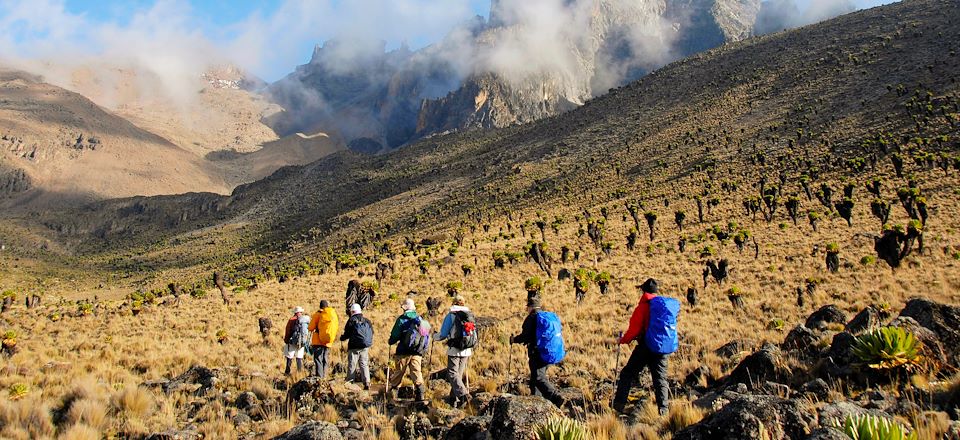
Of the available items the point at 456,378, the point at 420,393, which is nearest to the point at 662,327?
the point at 456,378

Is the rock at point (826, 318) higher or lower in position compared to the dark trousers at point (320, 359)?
higher

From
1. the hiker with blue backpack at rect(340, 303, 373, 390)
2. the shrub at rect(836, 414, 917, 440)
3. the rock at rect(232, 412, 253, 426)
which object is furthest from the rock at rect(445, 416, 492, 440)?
the hiker with blue backpack at rect(340, 303, 373, 390)

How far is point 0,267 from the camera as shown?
82.6m

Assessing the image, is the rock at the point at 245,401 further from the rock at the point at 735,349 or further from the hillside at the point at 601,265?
the rock at the point at 735,349

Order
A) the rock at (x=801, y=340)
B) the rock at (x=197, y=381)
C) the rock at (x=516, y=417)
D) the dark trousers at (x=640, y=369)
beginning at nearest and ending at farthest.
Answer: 1. the rock at (x=516, y=417)
2. the dark trousers at (x=640, y=369)
3. the rock at (x=801, y=340)
4. the rock at (x=197, y=381)

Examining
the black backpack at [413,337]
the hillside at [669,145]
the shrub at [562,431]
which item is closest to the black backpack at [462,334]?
the black backpack at [413,337]

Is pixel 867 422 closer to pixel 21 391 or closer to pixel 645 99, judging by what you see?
pixel 21 391

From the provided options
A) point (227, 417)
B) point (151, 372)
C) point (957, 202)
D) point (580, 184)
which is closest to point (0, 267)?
point (580, 184)

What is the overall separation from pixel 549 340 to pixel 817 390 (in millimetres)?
3478

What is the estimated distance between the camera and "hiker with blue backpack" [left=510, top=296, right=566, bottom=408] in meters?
7.73

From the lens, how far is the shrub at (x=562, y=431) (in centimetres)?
436

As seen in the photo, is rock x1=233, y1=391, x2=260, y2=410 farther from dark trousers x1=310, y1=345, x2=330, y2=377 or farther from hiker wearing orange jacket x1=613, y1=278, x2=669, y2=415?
hiker wearing orange jacket x1=613, y1=278, x2=669, y2=415

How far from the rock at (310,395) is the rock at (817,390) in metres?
7.00

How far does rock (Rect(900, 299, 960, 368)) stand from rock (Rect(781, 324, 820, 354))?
1.88 metres
